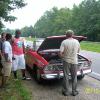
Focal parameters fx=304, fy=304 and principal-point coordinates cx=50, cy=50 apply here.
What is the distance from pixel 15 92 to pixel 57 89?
135 centimetres

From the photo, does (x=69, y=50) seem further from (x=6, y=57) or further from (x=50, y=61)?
(x=6, y=57)

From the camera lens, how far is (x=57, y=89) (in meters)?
9.46

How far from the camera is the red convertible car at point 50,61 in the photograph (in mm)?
9555

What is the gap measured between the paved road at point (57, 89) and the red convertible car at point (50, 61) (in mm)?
331

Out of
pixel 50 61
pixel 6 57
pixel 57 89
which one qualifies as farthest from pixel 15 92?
pixel 50 61

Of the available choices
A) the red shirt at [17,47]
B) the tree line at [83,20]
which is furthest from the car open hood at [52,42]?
the tree line at [83,20]

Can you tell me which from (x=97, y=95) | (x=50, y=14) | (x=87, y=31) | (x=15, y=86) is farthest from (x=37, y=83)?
(x=50, y=14)

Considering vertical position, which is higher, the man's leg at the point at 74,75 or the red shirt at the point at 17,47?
the red shirt at the point at 17,47

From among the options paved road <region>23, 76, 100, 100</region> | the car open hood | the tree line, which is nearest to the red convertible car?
the car open hood

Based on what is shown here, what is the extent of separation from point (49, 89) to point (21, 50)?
1.89 meters

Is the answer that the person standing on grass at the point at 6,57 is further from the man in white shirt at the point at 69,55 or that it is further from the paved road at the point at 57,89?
the man in white shirt at the point at 69,55

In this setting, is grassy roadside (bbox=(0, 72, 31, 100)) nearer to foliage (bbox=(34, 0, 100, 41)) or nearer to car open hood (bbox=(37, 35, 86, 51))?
car open hood (bbox=(37, 35, 86, 51))

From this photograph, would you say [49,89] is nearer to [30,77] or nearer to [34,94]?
[34,94]

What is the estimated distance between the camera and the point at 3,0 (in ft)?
57.2
